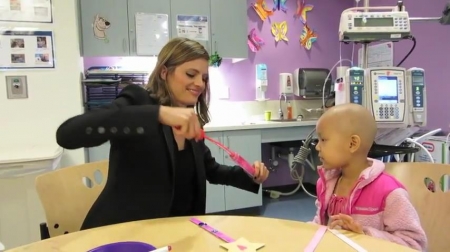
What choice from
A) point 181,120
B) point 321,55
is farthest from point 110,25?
point 321,55

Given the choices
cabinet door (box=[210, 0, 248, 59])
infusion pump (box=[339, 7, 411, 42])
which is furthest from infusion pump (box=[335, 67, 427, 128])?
cabinet door (box=[210, 0, 248, 59])

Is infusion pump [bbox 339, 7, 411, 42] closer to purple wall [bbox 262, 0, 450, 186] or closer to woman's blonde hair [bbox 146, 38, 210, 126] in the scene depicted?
woman's blonde hair [bbox 146, 38, 210, 126]

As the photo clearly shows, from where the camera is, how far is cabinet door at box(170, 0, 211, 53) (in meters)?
3.25

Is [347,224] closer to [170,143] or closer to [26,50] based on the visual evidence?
[170,143]

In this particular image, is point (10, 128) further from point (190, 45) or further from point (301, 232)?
point (301, 232)

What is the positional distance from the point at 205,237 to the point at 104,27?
257 cm

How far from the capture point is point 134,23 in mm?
3105

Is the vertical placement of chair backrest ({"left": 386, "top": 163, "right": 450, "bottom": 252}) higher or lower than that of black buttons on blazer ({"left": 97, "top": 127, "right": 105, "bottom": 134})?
lower

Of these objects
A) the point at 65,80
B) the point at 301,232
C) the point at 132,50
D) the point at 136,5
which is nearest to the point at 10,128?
the point at 65,80

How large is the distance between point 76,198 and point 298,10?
3588mm

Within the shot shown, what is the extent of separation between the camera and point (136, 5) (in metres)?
3.10

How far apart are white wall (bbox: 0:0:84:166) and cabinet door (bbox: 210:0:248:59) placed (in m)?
1.39

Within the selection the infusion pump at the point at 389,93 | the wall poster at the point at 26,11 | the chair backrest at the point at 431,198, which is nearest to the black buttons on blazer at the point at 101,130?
the chair backrest at the point at 431,198

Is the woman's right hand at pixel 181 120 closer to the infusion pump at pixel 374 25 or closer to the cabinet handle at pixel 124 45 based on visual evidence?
the infusion pump at pixel 374 25
